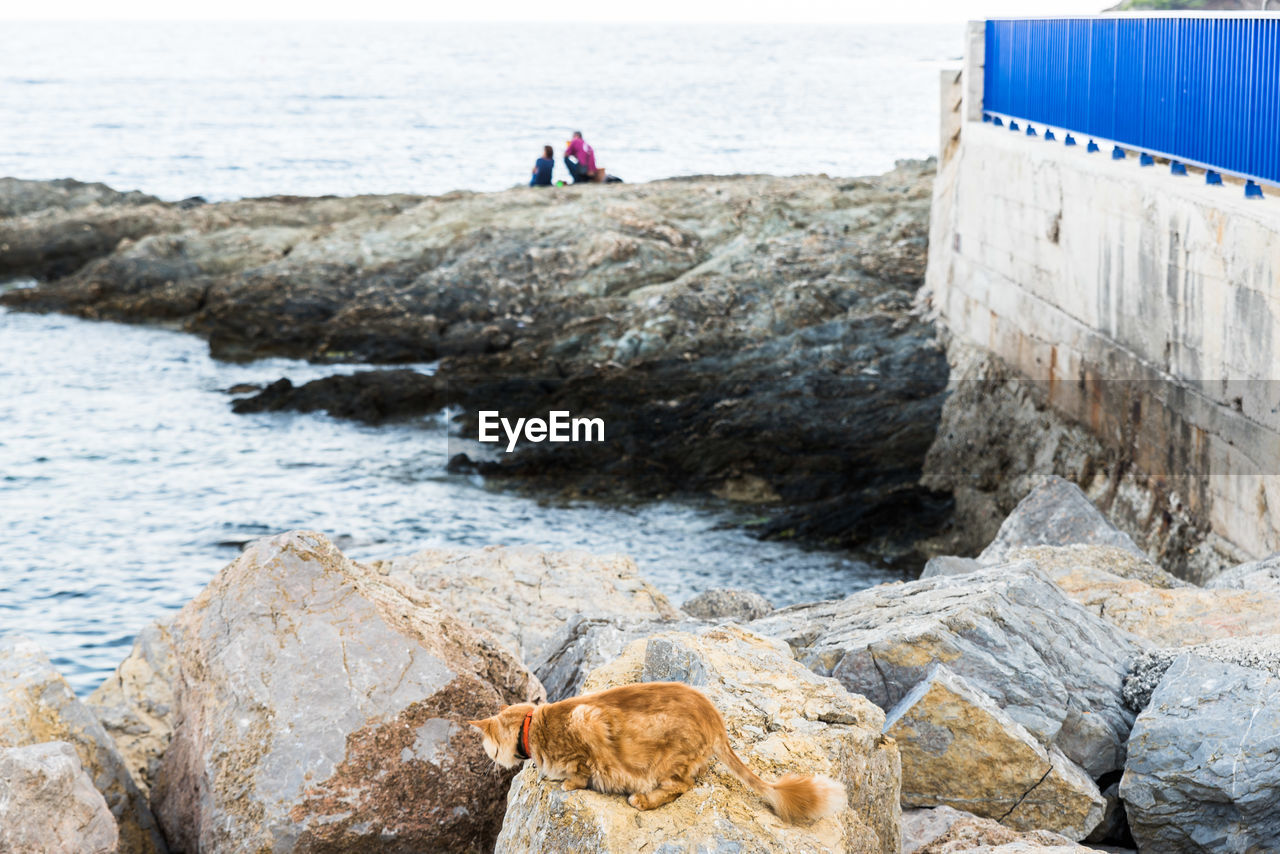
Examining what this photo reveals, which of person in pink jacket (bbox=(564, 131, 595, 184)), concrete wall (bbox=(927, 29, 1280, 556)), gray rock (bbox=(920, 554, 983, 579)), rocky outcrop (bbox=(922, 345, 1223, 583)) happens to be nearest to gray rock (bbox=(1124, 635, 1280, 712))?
gray rock (bbox=(920, 554, 983, 579))

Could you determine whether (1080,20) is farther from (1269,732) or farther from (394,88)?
(394,88)

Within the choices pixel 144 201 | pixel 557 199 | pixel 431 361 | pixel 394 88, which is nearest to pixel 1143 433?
pixel 431 361

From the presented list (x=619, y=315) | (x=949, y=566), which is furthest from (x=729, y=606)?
(x=619, y=315)

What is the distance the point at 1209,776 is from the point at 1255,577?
3.40 m

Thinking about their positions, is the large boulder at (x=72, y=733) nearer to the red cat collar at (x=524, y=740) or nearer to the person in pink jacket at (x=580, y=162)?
the red cat collar at (x=524, y=740)

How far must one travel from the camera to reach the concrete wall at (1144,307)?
9.77m

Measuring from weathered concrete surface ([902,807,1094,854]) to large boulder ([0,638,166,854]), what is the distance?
3720 millimetres

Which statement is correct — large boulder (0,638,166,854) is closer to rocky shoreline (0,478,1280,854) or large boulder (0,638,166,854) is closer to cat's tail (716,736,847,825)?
rocky shoreline (0,478,1280,854)

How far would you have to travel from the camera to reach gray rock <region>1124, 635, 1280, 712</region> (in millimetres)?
5855

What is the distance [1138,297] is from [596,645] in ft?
25.4

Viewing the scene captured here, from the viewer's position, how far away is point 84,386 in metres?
23.5

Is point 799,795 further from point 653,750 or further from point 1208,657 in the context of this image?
point 1208,657

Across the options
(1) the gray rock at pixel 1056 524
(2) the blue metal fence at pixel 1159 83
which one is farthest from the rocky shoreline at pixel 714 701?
(2) the blue metal fence at pixel 1159 83

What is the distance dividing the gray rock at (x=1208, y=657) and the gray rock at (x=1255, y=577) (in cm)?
179
